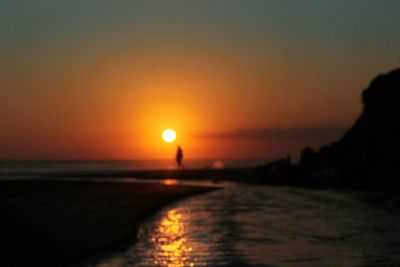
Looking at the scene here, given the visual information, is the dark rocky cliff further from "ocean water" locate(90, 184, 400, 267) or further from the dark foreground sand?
the dark foreground sand

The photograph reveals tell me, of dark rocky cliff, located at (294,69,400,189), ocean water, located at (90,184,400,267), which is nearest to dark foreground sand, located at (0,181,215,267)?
ocean water, located at (90,184,400,267)

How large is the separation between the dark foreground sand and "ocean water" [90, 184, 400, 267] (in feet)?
2.18

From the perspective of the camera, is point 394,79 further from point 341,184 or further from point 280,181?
point 280,181

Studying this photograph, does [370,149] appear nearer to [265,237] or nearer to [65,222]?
[265,237]

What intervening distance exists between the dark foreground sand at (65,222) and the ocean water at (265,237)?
2.18ft

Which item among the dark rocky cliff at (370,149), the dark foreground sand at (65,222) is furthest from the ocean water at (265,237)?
the dark rocky cliff at (370,149)

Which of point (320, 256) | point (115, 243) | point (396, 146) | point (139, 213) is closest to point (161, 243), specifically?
point (115, 243)

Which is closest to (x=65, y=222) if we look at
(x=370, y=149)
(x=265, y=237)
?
(x=265, y=237)

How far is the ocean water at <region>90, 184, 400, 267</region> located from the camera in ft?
42.5

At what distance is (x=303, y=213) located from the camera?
23.2m

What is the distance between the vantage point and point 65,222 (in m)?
17.6

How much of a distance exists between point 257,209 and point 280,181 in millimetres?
22807

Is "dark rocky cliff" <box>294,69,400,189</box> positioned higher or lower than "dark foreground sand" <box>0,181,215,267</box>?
higher

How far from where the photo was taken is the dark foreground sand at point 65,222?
Result: 42.6 feet
